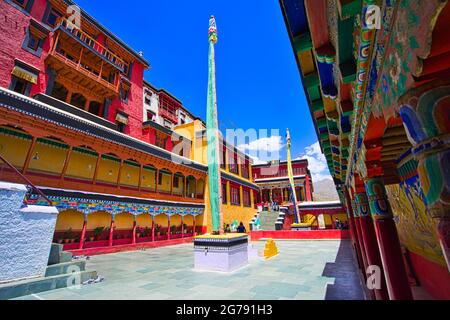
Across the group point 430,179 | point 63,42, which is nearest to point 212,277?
point 430,179

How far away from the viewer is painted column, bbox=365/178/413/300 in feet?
9.04

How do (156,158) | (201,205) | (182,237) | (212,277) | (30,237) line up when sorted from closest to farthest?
1. (30,237)
2. (212,277)
3. (156,158)
4. (182,237)
5. (201,205)

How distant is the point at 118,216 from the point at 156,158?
4658mm

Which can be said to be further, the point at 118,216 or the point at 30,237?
the point at 118,216

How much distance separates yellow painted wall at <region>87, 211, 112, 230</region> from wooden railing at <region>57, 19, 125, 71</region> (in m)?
11.7

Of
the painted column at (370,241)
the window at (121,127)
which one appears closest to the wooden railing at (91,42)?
the window at (121,127)

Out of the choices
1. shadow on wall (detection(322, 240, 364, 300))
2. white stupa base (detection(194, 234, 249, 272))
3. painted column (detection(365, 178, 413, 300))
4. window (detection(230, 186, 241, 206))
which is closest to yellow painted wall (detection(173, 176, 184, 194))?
window (detection(230, 186, 241, 206))

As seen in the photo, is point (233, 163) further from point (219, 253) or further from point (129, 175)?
point (219, 253)

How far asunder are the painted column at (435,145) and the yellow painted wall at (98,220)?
16.0 m

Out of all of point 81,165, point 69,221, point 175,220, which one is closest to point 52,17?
point 81,165

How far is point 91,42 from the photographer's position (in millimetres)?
17578

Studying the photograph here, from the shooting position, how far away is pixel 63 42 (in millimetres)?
15234

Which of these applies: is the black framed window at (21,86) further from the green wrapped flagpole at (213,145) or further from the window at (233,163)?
the window at (233,163)
